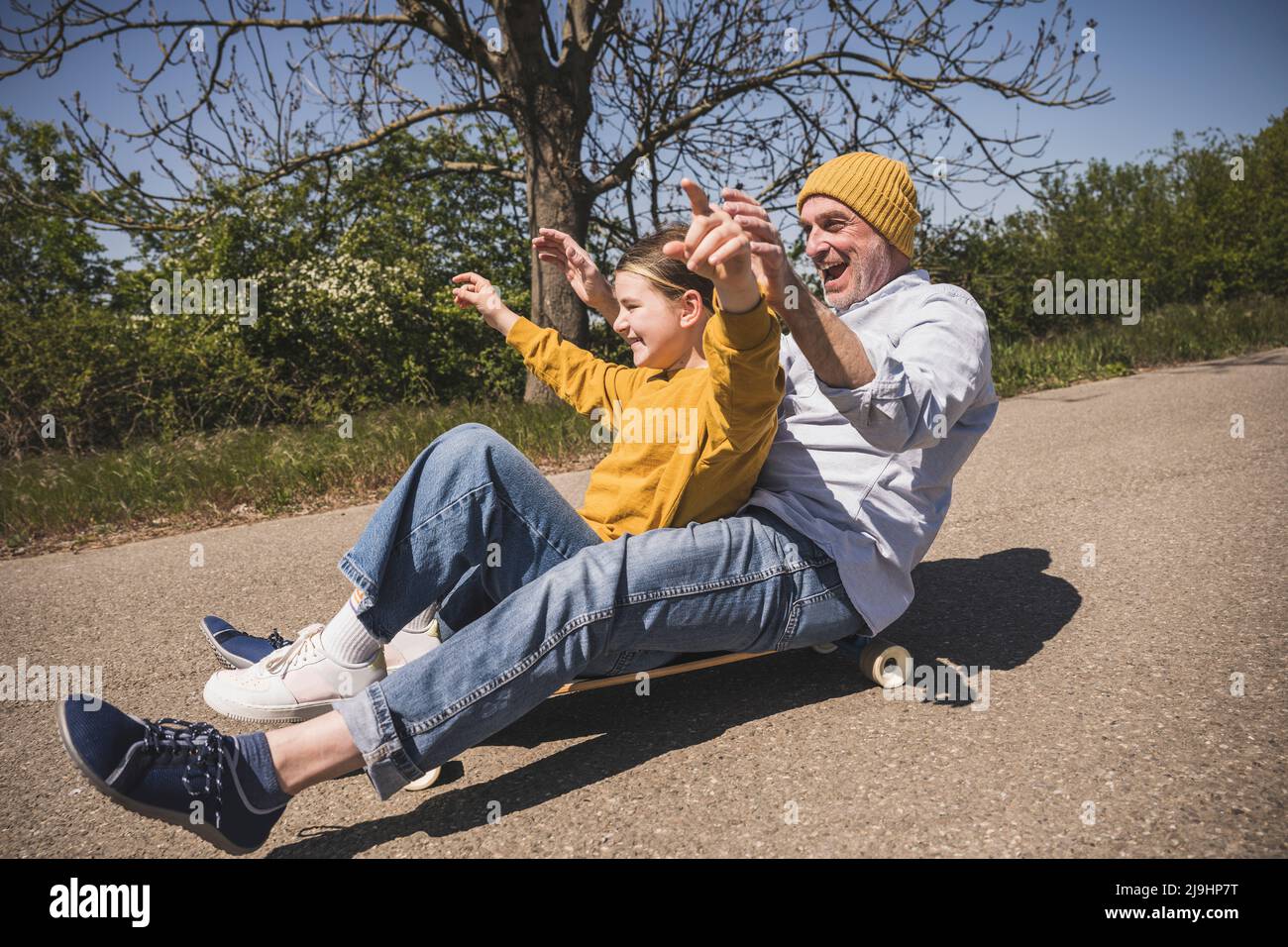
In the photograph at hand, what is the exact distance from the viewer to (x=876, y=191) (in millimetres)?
2500

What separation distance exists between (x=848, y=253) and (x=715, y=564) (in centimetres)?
108

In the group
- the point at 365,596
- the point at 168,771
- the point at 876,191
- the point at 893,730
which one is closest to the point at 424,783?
the point at 365,596

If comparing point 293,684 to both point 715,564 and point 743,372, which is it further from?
point 743,372

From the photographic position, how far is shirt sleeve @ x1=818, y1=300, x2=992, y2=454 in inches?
74.1

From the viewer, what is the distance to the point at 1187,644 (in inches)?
103

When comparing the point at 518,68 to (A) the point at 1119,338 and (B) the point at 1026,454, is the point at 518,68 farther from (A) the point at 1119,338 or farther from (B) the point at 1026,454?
(A) the point at 1119,338

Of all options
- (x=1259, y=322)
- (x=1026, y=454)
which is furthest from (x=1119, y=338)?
(x=1026, y=454)

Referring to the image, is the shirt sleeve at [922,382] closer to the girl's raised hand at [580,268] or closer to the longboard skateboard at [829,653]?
the longboard skateboard at [829,653]

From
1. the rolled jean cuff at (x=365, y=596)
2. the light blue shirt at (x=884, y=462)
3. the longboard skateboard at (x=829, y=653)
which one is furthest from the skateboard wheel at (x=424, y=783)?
the light blue shirt at (x=884, y=462)

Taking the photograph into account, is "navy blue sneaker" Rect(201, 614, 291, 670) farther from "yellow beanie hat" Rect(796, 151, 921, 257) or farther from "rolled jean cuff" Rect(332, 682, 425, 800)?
"yellow beanie hat" Rect(796, 151, 921, 257)

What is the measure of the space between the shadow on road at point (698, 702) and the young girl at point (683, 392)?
56 cm

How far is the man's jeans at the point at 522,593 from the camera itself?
1896 mm

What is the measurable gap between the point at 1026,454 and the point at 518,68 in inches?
206

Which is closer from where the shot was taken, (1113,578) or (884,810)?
(884,810)
